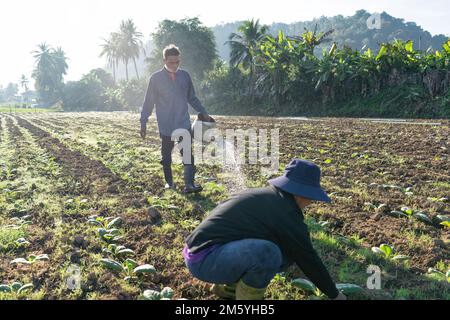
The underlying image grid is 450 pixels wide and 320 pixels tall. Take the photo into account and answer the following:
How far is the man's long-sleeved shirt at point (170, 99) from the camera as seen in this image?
6488mm

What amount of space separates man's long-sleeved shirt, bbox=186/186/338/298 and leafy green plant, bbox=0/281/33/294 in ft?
5.23

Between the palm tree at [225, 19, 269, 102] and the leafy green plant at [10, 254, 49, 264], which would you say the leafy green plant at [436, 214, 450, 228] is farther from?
the palm tree at [225, 19, 269, 102]

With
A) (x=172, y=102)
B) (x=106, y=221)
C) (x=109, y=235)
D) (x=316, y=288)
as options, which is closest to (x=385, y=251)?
(x=316, y=288)

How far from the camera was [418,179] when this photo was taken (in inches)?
278

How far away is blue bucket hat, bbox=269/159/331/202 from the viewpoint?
285cm

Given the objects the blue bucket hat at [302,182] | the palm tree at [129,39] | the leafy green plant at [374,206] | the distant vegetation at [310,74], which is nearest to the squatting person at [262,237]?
the blue bucket hat at [302,182]

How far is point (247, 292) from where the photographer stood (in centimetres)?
297

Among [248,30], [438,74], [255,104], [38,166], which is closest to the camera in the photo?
[38,166]
